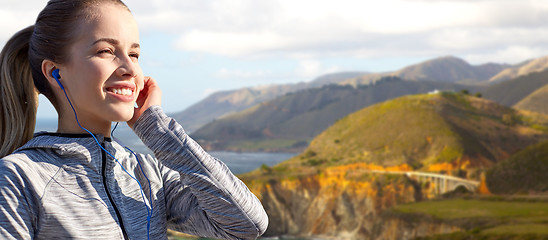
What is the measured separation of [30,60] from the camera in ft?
6.33

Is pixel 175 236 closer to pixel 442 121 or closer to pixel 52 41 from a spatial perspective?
pixel 442 121

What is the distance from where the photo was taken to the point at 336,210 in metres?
71.3

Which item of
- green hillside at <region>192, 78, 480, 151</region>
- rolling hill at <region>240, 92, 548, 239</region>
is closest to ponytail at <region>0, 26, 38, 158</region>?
rolling hill at <region>240, 92, 548, 239</region>

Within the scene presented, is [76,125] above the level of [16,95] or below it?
below

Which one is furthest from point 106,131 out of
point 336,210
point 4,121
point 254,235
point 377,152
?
point 377,152

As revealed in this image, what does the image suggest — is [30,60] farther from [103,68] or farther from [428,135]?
[428,135]

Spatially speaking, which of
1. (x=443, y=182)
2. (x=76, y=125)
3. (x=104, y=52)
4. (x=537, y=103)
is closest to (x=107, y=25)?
(x=104, y=52)

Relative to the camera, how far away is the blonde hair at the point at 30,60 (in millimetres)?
1848

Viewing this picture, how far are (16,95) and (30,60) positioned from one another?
133mm

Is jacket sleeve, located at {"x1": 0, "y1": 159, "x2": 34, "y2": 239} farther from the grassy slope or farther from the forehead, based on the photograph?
the grassy slope

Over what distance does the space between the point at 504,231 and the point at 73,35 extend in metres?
46.8

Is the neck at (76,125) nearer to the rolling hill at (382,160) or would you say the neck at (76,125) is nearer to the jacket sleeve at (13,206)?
the jacket sleeve at (13,206)

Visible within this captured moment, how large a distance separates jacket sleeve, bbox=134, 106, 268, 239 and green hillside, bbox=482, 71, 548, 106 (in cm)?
16265

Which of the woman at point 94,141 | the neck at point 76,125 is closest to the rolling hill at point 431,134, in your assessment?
the woman at point 94,141
